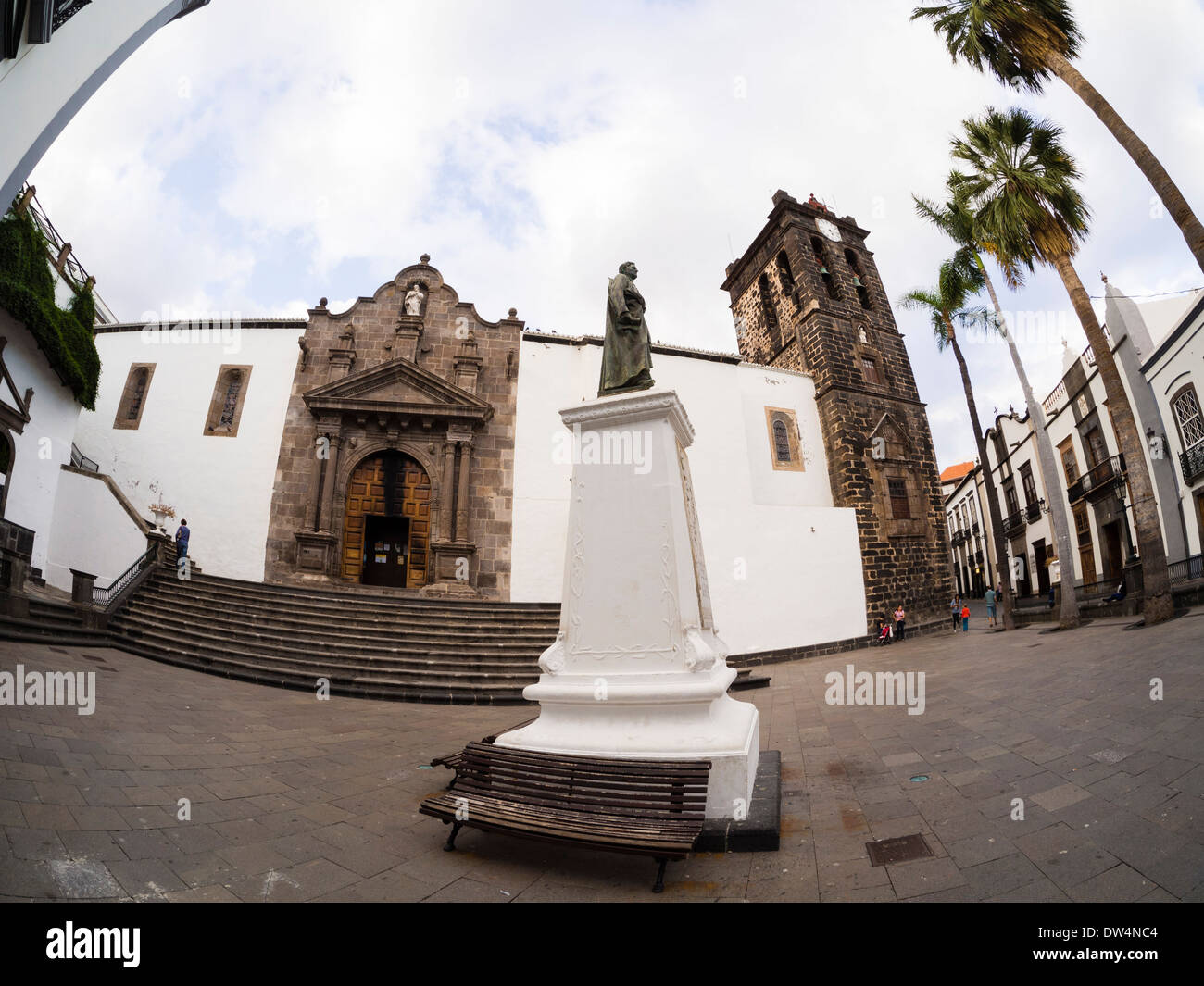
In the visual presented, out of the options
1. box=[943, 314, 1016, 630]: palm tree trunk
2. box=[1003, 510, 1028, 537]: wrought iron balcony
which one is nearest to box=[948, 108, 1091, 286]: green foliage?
box=[943, 314, 1016, 630]: palm tree trunk

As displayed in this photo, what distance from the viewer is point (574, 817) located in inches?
111

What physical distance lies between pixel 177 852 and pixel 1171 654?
8.91 metres

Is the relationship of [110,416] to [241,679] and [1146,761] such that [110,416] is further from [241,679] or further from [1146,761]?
[1146,761]

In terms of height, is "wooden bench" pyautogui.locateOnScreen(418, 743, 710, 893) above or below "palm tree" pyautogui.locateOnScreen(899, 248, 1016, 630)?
below

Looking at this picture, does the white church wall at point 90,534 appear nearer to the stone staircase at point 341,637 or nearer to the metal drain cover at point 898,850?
the stone staircase at point 341,637

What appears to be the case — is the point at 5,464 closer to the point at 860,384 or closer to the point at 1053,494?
the point at 860,384

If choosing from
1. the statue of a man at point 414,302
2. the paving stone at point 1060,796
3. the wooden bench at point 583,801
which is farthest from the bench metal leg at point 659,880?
the statue of a man at point 414,302

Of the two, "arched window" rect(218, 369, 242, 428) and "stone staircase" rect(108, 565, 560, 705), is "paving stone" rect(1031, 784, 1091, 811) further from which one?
"arched window" rect(218, 369, 242, 428)

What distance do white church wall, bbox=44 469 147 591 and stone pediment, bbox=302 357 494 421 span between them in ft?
16.4

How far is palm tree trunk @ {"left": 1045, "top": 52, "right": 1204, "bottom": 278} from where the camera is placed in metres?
7.19

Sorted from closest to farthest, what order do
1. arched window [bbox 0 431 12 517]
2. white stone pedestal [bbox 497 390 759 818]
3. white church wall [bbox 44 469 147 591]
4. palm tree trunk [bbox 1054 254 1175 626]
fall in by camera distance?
1. white stone pedestal [bbox 497 390 759 818]
2. palm tree trunk [bbox 1054 254 1175 626]
3. arched window [bbox 0 431 12 517]
4. white church wall [bbox 44 469 147 591]

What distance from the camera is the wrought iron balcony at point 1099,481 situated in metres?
17.1

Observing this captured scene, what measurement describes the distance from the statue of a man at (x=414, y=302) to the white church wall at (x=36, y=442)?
854 cm
